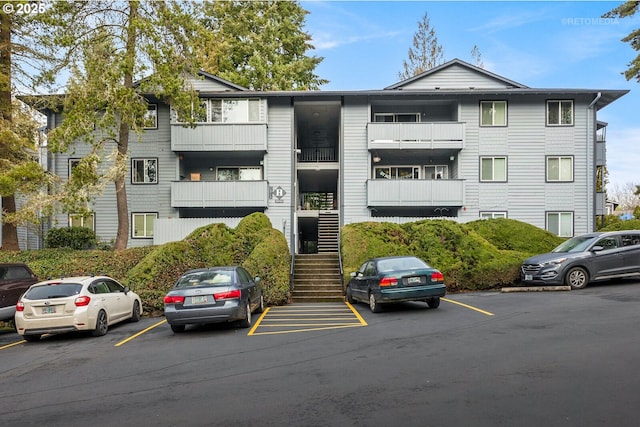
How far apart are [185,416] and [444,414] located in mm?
2773

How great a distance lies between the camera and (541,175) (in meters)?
25.3

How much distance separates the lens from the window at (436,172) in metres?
26.8

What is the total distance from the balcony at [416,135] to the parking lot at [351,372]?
14.1m

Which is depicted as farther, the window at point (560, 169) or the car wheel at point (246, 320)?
the window at point (560, 169)

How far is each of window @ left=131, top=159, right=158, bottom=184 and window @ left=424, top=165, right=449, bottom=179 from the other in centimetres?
1462

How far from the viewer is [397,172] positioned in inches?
1069

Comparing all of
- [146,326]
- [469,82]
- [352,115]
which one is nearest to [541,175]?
[469,82]

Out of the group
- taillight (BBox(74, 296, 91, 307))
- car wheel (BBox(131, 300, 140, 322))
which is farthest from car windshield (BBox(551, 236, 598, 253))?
taillight (BBox(74, 296, 91, 307))

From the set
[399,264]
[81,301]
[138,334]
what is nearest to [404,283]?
[399,264]

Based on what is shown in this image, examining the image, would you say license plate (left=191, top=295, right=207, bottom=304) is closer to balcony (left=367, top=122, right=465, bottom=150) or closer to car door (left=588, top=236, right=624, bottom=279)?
car door (left=588, top=236, right=624, bottom=279)

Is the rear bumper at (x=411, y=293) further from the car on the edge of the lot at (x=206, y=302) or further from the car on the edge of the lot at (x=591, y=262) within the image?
the car on the edge of the lot at (x=591, y=262)

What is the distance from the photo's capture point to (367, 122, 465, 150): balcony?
2456 centimetres

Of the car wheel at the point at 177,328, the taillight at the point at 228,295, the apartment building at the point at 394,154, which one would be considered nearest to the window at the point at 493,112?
the apartment building at the point at 394,154

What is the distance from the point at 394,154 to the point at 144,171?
1337 cm
